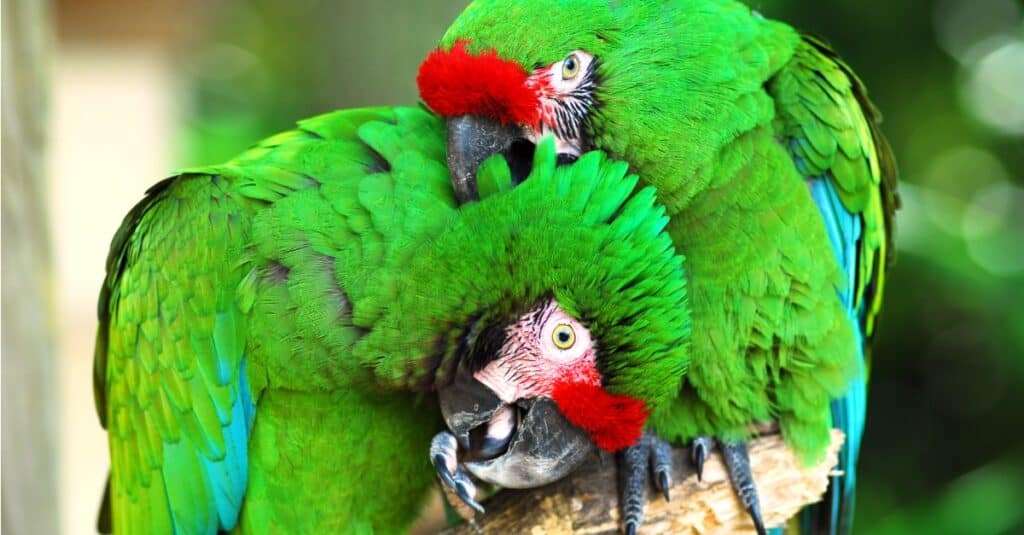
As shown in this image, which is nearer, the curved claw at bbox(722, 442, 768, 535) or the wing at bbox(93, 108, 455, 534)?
the wing at bbox(93, 108, 455, 534)

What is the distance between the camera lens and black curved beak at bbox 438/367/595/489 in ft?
6.30

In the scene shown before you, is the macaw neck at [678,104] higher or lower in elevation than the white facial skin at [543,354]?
higher

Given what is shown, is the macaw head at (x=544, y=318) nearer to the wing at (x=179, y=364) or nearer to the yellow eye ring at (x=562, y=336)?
the yellow eye ring at (x=562, y=336)

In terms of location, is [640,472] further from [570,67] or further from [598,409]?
[570,67]

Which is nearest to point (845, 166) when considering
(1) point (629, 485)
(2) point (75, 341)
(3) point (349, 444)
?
(1) point (629, 485)

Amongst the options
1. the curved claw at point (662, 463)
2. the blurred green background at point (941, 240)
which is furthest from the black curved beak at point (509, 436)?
the blurred green background at point (941, 240)

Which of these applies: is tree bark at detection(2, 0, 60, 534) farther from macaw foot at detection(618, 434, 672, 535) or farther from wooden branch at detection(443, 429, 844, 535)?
macaw foot at detection(618, 434, 672, 535)

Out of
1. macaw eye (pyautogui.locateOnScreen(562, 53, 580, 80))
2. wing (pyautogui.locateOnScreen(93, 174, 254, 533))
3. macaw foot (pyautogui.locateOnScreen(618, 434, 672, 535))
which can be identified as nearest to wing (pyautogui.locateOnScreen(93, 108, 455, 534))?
wing (pyautogui.locateOnScreen(93, 174, 254, 533))

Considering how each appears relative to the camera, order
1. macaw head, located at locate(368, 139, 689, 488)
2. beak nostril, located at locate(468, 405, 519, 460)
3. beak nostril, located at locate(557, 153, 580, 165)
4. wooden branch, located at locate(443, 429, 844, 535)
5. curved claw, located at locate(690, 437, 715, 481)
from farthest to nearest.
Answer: curved claw, located at locate(690, 437, 715, 481) < wooden branch, located at locate(443, 429, 844, 535) < beak nostril, located at locate(557, 153, 580, 165) < beak nostril, located at locate(468, 405, 519, 460) < macaw head, located at locate(368, 139, 689, 488)

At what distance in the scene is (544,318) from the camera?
6.09 ft

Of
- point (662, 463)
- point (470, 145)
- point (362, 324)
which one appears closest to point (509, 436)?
point (362, 324)

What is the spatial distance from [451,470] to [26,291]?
3.08 ft

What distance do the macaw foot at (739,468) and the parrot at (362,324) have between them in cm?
42

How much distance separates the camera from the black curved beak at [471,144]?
6.64 ft
